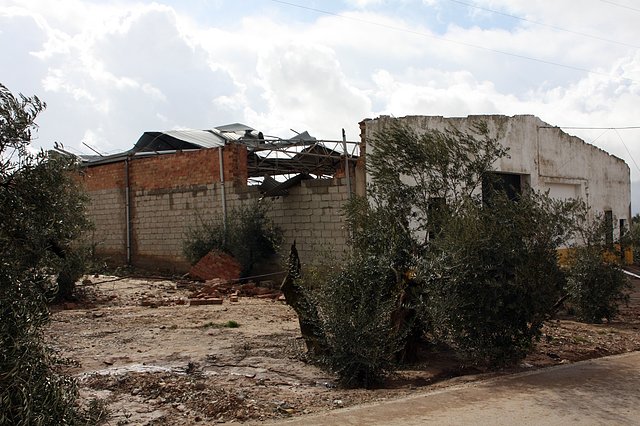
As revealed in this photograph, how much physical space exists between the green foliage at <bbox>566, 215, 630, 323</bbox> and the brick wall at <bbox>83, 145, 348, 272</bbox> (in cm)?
524

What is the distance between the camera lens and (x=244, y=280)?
54.5 feet

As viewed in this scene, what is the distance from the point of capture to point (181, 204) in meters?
19.2

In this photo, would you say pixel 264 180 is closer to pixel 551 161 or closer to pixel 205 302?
pixel 205 302

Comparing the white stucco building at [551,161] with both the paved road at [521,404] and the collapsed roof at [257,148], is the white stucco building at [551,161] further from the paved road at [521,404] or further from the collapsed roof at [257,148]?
the paved road at [521,404]

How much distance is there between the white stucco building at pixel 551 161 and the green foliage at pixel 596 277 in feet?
12.9

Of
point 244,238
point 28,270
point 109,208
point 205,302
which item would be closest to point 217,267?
point 244,238

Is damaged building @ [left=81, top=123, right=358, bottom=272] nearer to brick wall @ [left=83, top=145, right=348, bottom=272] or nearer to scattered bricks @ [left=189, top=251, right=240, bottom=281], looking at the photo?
brick wall @ [left=83, top=145, right=348, bottom=272]

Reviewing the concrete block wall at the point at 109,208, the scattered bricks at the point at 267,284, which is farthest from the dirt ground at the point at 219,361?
the concrete block wall at the point at 109,208

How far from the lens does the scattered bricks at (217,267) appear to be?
16594 millimetres

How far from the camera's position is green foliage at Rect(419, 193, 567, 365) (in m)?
7.27

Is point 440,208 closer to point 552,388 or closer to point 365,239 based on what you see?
point 365,239

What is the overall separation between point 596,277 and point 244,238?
865cm

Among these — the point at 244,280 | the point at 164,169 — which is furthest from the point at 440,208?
the point at 164,169

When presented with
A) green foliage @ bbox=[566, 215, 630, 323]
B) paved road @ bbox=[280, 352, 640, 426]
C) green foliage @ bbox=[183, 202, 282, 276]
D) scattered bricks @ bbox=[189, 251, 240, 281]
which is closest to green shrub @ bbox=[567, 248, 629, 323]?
green foliage @ bbox=[566, 215, 630, 323]
